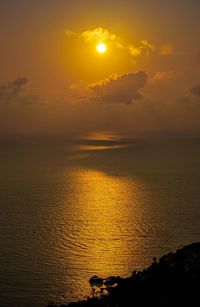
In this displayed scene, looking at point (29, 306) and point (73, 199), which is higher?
point (73, 199)

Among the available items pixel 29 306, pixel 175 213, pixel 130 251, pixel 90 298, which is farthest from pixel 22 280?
pixel 175 213

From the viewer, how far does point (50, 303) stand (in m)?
32.4

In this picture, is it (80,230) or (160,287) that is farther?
(80,230)

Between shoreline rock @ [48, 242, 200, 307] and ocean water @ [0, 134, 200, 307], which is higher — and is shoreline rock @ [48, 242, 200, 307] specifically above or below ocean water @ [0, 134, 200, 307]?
below

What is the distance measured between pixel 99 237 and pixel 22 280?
14.8 meters

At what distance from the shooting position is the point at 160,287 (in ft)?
97.3

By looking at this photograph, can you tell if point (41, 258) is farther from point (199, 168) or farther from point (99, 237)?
point (199, 168)

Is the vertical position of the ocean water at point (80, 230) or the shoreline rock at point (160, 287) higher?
the ocean water at point (80, 230)

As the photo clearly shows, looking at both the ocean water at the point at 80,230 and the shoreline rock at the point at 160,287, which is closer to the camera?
the shoreline rock at the point at 160,287

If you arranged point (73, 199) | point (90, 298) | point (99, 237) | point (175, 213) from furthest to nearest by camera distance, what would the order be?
point (73, 199) < point (175, 213) < point (99, 237) < point (90, 298)

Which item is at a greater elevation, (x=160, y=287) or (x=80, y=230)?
(x=80, y=230)

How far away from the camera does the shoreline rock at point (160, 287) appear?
91.3 ft

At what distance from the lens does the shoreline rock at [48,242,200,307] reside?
27.8 m

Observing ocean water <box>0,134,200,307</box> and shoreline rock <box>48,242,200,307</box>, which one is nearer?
shoreline rock <box>48,242,200,307</box>
